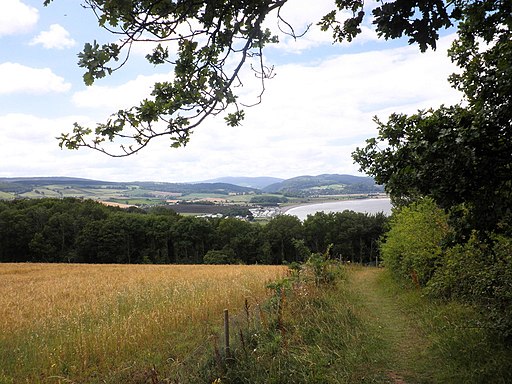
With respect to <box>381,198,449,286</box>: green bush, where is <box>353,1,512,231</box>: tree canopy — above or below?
above

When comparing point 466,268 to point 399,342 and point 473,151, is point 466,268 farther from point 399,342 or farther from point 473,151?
point 473,151

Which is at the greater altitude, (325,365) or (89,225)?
(325,365)

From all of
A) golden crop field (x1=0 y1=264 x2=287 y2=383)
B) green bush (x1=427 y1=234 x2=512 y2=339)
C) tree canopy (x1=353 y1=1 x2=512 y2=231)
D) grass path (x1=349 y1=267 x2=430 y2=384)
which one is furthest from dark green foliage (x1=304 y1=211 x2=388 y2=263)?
tree canopy (x1=353 y1=1 x2=512 y2=231)

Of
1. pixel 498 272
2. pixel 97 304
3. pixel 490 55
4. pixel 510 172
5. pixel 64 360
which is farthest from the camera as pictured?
pixel 97 304

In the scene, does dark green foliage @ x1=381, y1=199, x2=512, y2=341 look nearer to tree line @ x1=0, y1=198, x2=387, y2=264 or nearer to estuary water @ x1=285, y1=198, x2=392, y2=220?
tree line @ x1=0, y1=198, x2=387, y2=264

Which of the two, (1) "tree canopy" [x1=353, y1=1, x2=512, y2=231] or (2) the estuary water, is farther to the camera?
(2) the estuary water

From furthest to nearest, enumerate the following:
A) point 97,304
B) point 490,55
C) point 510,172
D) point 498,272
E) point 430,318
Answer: point 97,304
point 430,318
point 498,272
point 490,55
point 510,172

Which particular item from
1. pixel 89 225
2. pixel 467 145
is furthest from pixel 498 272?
pixel 89 225

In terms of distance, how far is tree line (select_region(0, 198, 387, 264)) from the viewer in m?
63.2

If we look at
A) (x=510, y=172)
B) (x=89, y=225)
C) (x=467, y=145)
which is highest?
(x=467, y=145)

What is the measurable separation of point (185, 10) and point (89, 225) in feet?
225

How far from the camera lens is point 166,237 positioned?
6769 centimetres

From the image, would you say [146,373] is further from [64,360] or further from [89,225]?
[89,225]

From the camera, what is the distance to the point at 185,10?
3.90 metres
